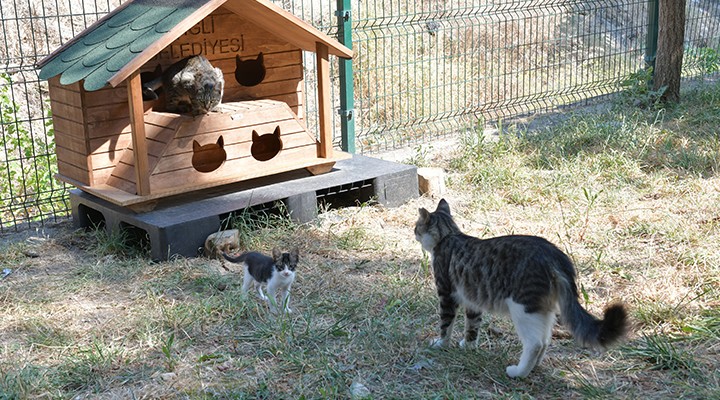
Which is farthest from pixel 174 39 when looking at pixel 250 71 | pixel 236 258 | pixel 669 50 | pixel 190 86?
pixel 669 50

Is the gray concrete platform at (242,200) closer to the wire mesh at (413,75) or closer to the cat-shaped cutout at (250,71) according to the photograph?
the cat-shaped cutout at (250,71)

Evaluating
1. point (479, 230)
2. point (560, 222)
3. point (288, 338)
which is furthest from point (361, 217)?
point (288, 338)

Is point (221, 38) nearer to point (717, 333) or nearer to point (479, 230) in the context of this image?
point (479, 230)

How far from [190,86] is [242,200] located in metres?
0.95

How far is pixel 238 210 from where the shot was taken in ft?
21.3

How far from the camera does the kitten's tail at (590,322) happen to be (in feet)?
11.6

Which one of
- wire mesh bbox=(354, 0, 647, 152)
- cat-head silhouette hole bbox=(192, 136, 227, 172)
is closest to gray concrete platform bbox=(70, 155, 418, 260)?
cat-head silhouette hole bbox=(192, 136, 227, 172)

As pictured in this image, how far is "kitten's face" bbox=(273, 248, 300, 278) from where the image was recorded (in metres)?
4.93

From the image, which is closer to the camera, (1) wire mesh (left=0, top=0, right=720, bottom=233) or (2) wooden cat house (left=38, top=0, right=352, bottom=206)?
(2) wooden cat house (left=38, top=0, right=352, bottom=206)

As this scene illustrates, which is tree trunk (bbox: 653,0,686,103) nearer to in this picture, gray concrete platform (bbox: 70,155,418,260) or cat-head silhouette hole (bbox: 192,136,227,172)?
gray concrete platform (bbox: 70,155,418,260)

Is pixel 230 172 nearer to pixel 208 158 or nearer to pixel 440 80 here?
pixel 208 158

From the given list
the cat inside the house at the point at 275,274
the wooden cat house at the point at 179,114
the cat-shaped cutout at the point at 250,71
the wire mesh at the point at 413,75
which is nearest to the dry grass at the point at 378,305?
the cat inside the house at the point at 275,274

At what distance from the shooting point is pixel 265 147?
23.9ft

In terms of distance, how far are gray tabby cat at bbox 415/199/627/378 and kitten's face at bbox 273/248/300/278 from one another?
37.1 inches
